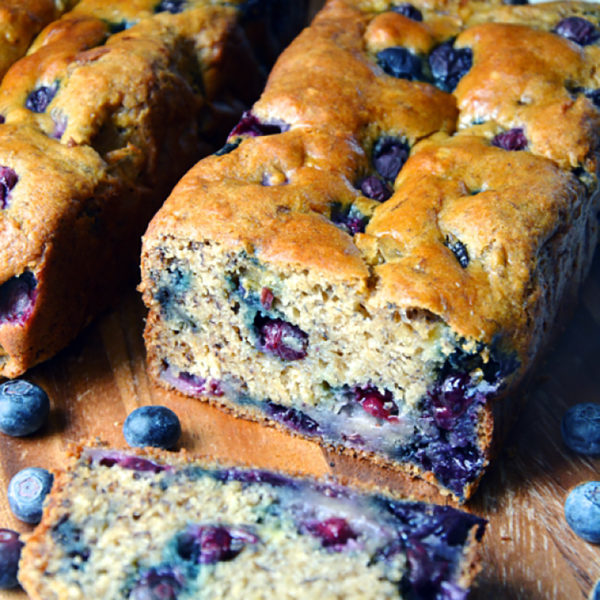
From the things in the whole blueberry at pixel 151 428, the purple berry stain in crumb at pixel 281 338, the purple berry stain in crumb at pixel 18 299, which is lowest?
the whole blueberry at pixel 151 428

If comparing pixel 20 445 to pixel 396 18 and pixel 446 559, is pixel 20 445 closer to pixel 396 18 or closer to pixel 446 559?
pixel 446 559

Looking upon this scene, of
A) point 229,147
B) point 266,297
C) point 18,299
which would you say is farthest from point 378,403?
point 18,299

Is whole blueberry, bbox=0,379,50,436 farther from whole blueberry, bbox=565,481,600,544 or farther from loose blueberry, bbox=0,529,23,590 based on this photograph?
whole blueberry, bbox=565,481,600,544

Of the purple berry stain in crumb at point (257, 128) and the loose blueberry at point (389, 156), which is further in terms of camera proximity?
the purple berry stain in crumb at point (257, 128)

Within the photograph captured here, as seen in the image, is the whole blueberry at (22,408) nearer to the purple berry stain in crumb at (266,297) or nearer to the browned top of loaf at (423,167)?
the browned top of loaf at (423,167)

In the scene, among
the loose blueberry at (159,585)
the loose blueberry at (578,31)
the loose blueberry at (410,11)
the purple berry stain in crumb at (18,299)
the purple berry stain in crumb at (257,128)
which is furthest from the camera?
the loose blueberry at (410,11)

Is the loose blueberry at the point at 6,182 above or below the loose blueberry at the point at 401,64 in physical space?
above

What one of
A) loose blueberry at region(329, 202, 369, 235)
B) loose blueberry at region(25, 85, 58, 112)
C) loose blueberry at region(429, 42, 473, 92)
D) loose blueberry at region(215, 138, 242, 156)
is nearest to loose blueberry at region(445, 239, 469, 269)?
loose blueberry at region(329, 202, 369, 235)

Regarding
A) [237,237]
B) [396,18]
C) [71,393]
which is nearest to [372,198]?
[237,237]

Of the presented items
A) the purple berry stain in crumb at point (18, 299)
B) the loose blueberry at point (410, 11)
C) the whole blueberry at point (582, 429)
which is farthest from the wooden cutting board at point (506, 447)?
the loose blueberry at point (410, 11)
